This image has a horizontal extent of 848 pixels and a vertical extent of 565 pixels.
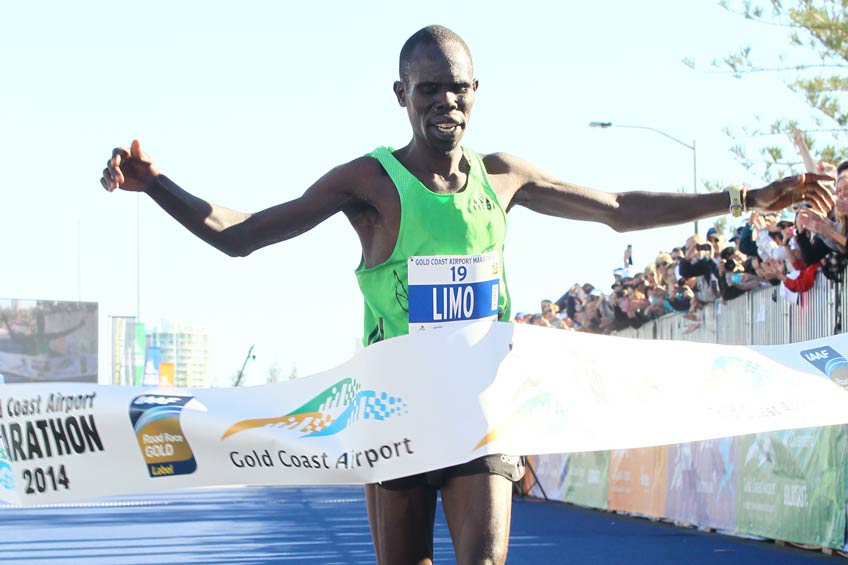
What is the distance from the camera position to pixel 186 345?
13488cm

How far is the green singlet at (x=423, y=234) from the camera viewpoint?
429 centimetres

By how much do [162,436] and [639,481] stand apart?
13.0 metres

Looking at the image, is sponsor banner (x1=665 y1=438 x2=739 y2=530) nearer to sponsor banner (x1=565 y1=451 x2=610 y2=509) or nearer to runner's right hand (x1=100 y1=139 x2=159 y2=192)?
sponsor banner (x1=565 y1=451 x2=610 y2=509)

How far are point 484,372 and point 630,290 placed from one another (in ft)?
44.3

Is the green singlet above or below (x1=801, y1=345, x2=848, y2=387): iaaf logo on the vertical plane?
above

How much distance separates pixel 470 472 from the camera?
4012mm

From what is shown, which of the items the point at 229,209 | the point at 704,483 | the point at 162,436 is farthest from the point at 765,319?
the point at 162,436

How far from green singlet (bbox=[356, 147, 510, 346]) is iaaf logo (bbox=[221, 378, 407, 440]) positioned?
301mm

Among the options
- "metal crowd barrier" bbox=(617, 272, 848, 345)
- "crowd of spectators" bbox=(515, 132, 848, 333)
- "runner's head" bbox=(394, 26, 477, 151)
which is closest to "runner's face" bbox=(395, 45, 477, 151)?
"runner's head" bbox=(394, 26, 477, 151)

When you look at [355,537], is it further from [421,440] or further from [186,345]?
[186,345]

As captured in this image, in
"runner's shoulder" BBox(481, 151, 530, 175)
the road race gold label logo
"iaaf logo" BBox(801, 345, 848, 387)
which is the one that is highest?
"runner's shoulder" BBox(481, 151, 530, 175)

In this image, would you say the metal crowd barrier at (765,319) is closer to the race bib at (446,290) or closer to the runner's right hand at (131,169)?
the race bib at (446,290)

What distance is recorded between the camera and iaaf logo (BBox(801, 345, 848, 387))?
4.57m

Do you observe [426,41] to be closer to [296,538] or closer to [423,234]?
[423,234]
